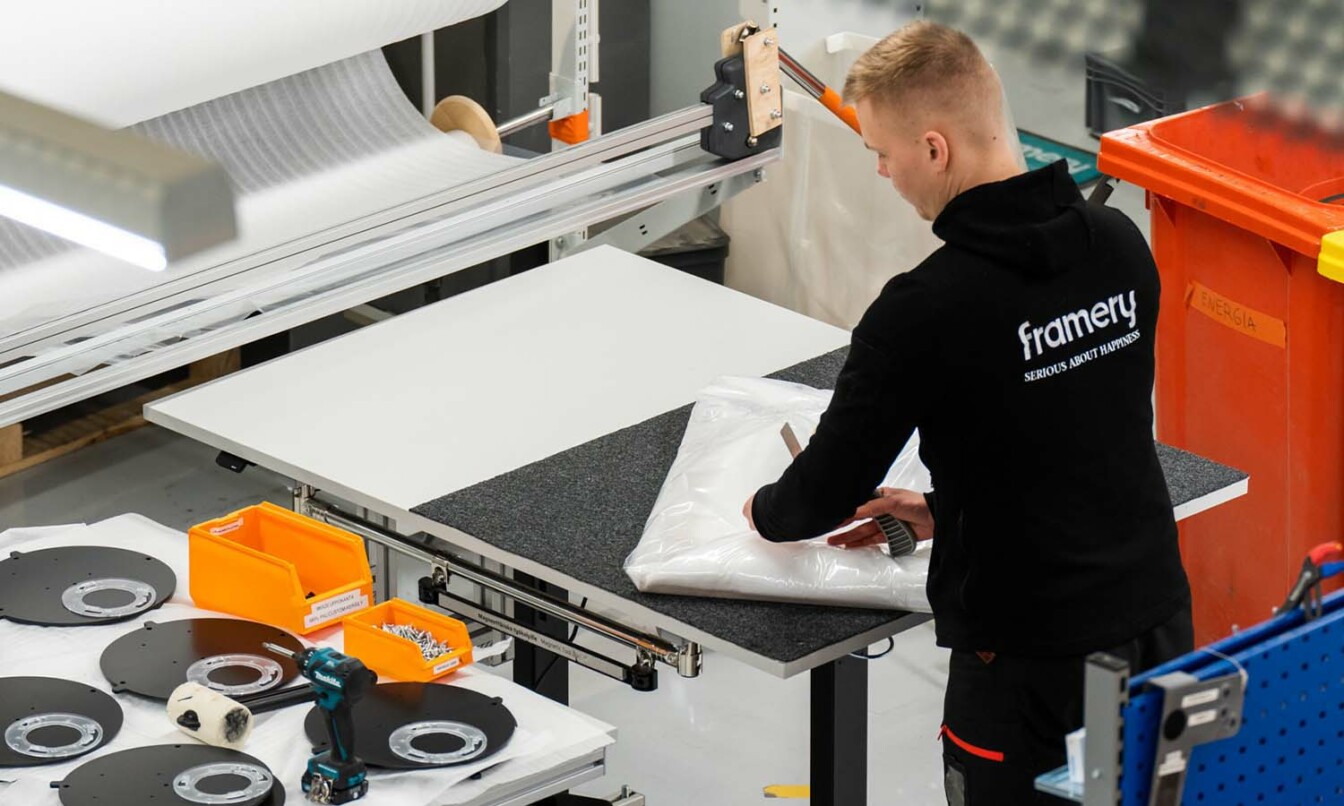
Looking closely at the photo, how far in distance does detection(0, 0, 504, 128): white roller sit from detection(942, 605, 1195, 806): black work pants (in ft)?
4.33

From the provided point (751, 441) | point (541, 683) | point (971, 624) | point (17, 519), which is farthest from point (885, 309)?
point (17, 519)

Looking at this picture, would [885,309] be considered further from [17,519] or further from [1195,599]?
[17,519]

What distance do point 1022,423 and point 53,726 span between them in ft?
3.63

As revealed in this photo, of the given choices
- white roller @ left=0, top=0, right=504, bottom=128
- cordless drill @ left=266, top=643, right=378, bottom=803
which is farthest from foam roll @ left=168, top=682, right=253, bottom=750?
white roller @ left=0, top=0, right=504, bottom=128

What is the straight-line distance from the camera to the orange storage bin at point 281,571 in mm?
2209

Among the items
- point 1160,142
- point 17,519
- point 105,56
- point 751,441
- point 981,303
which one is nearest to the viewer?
point 981,303

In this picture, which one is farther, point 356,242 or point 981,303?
point 356,242

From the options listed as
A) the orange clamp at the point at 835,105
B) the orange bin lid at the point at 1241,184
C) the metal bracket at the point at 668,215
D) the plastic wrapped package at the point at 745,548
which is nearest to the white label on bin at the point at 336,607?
the plastic wrapped package at the point at 745,548

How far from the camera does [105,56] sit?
99.7 inches

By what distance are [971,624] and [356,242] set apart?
1.13 m

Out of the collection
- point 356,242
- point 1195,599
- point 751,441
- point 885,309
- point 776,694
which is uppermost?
point 885,309

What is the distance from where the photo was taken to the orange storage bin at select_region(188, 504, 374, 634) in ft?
7.25

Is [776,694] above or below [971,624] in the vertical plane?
below

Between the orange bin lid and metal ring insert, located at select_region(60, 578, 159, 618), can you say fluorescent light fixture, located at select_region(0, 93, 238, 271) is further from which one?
the orange bin lid
